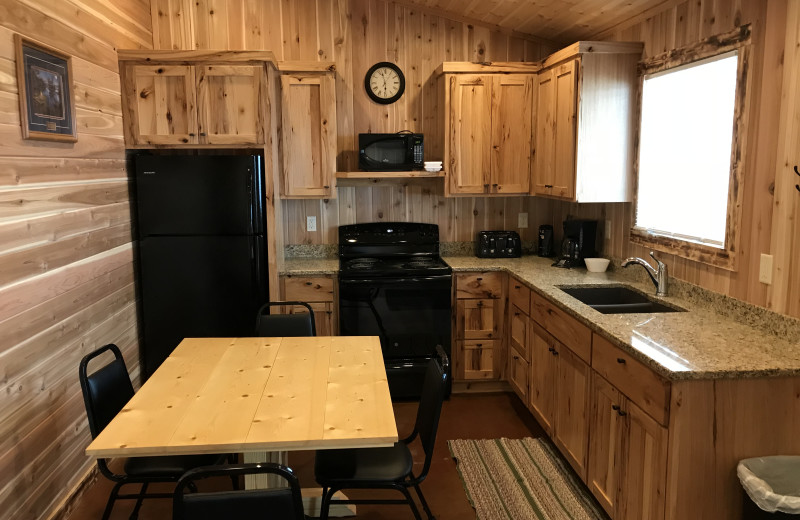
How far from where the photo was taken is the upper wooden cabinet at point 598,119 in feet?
11.1

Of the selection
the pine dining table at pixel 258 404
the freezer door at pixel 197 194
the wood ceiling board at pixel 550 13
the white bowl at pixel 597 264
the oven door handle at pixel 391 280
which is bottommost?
the pine dining table at pixel 258 404

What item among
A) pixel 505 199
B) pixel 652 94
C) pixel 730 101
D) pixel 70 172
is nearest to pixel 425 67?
pixel 505 199

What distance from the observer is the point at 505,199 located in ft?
14.8

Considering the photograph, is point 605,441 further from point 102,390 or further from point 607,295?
point 102,390

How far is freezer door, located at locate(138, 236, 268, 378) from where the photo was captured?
3613mm

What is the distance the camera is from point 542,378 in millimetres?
3352

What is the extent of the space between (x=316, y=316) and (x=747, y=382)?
259 centimetres

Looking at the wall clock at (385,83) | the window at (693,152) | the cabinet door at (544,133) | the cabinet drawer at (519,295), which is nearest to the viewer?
the window at (693,152)

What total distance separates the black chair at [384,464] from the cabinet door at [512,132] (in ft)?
6.84

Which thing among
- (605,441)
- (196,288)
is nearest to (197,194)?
(196,288)

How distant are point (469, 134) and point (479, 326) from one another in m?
1.29

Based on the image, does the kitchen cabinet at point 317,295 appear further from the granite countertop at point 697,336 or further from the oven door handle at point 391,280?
the granite countertop at point 697,336

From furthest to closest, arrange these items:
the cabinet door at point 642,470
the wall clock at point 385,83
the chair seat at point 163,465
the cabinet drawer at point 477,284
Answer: the wall clock at point 385,83, the cabinet drawer at point 477,284, the chair seat at point 163,465, the cabinet door at point 642,470

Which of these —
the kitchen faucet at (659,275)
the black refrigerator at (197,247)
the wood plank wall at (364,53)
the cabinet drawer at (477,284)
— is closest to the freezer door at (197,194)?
the black refrigerator at (197,247)
